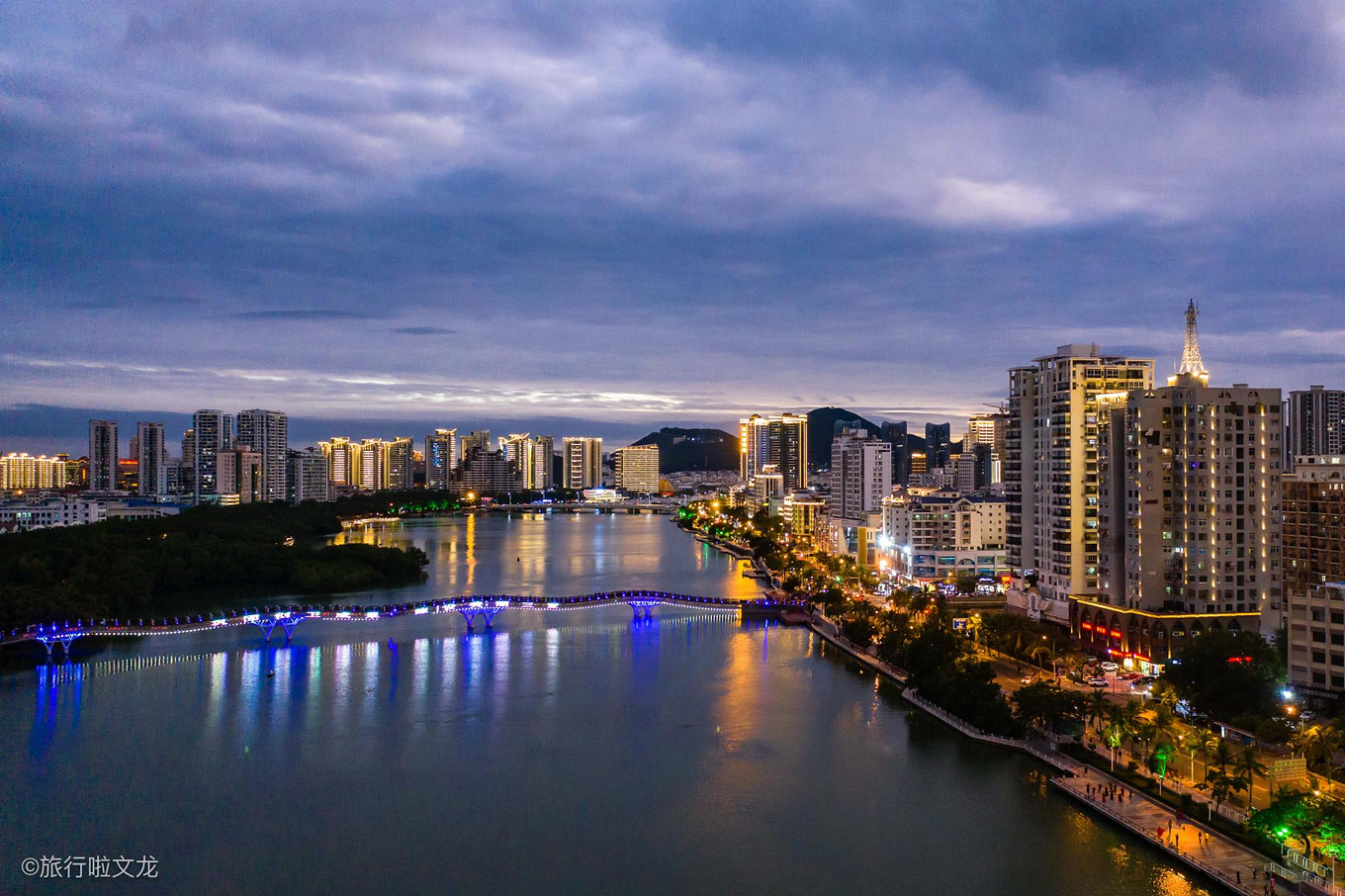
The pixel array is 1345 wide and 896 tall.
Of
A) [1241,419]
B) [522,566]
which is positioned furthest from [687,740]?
[522,566]

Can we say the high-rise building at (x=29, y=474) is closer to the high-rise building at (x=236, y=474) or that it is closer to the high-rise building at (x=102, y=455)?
the high-rise building at (x=102, y=455)

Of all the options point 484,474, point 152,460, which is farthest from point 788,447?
point 152,460

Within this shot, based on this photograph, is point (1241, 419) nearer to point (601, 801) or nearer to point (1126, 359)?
point (1126, 359)

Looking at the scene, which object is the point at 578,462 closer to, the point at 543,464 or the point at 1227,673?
the point at 543,464

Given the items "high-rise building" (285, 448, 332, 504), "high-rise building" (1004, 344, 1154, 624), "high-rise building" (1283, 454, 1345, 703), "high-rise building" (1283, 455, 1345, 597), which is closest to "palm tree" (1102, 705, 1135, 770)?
"high-rise building" (1283, 454, 1345, 703)

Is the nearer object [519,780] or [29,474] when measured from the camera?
[519,780]

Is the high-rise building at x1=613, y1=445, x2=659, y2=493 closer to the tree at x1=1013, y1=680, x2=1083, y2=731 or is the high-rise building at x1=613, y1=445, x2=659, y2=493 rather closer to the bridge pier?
the bridge pier

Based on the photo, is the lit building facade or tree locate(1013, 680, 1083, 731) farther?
the lit building facade
